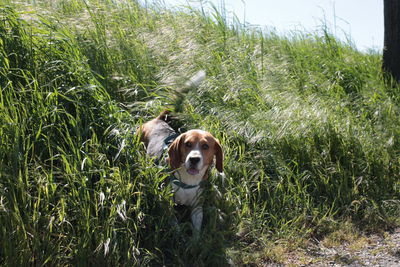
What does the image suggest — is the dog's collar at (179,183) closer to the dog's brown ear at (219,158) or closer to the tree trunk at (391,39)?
the dog's brown ear at (219,158)

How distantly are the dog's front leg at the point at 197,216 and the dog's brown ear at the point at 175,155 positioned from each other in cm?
39

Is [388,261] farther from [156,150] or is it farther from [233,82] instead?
[233,82]

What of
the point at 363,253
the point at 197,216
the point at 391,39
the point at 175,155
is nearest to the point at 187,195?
the point at 197,216

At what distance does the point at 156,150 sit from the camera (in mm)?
4309

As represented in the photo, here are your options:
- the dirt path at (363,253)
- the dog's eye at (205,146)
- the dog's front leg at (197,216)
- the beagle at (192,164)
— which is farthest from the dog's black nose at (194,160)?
the dirt path at (363,253)

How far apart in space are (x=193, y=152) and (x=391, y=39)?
15.3ft

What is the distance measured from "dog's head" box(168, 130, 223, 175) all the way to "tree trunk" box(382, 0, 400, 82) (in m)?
4.24

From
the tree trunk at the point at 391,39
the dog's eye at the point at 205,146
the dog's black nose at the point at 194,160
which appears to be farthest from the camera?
the tree trunk at the point at 391,39

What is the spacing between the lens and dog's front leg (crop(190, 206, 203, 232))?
389 cm

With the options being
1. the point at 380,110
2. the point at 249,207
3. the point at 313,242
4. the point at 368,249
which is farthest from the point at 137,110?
the point at 380,110

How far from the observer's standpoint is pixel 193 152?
377cm

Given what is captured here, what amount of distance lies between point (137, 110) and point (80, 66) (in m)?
0.88

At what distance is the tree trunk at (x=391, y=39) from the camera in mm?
6934

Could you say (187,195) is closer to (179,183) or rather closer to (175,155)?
(179,183)
